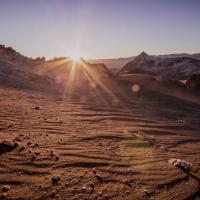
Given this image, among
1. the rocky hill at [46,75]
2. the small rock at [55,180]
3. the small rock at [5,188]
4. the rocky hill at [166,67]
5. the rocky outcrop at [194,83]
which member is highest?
the rocky hill at [166,67]

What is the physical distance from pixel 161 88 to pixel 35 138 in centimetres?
901

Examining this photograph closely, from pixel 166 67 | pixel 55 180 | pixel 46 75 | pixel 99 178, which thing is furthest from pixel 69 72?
pixel 55 180

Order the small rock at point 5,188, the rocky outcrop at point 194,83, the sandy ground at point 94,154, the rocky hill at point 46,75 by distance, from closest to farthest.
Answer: the small rock at point 5,188 < the sandy ground at point 94,154 < the rocky hill at point 46,75 < the rocky outcrop at point 194,83

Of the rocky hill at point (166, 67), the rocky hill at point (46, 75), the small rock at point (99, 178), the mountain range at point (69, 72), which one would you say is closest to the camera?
the small rock at point (99, 178)

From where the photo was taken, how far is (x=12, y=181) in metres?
3.01

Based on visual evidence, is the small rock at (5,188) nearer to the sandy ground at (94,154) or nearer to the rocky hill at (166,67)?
the sandy ground at (94,154)

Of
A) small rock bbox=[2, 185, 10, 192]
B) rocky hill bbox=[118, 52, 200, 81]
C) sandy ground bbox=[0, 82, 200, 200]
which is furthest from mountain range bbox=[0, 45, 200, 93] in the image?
small rock bbox=[2, 185, 10, 192]

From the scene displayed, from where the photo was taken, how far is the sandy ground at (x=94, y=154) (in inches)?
118

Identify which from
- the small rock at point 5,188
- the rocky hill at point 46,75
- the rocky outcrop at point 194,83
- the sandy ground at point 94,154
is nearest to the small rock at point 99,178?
the sandy ground at point 94,154

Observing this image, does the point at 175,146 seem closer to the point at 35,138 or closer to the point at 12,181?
the point at 35,138

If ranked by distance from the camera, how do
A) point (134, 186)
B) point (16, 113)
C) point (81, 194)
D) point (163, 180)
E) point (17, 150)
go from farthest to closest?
point (16, 113) → point (17, 150) → point (163, 180) → point (134, 186) → point (81, 194)

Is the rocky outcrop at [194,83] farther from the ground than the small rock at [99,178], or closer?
farther from the ground

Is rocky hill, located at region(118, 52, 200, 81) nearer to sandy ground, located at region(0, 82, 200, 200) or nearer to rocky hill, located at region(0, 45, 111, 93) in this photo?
rocky hill, located at region(0, 45, 111, 93)

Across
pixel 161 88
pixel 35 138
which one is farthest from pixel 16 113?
pixel 161 88
